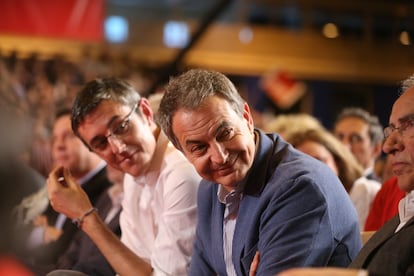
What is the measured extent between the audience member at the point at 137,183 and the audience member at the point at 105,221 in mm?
299

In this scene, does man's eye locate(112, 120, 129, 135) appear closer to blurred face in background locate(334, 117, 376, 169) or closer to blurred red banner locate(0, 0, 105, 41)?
blurred face in background locate(334, 117, 376, 169)

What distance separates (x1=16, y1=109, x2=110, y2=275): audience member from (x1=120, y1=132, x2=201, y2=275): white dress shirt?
0.54 m

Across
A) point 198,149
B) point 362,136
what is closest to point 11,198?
point 198,149

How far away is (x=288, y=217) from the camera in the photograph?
1.80 meters

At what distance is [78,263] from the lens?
8.72 ft

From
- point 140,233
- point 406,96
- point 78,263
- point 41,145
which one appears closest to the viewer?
point 406,96

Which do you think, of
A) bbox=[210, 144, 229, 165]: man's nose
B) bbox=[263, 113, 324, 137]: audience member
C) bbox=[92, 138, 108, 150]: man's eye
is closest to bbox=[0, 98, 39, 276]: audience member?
bbox=[92, 138, 108, 150]: man's eye

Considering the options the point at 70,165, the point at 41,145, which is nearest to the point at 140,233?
the point at 70,165

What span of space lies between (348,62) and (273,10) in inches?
53.1

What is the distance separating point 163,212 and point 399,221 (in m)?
0.84

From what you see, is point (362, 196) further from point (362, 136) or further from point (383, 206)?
point (362, 136)

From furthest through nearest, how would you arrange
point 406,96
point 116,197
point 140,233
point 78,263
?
point 116,197
point 78,263
point 140,233
point 406,96

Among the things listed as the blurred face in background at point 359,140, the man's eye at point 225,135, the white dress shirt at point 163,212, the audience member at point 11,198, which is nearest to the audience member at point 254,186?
the man's eye at point 225,135

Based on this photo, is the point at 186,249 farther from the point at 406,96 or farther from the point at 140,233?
the point at 406,96
